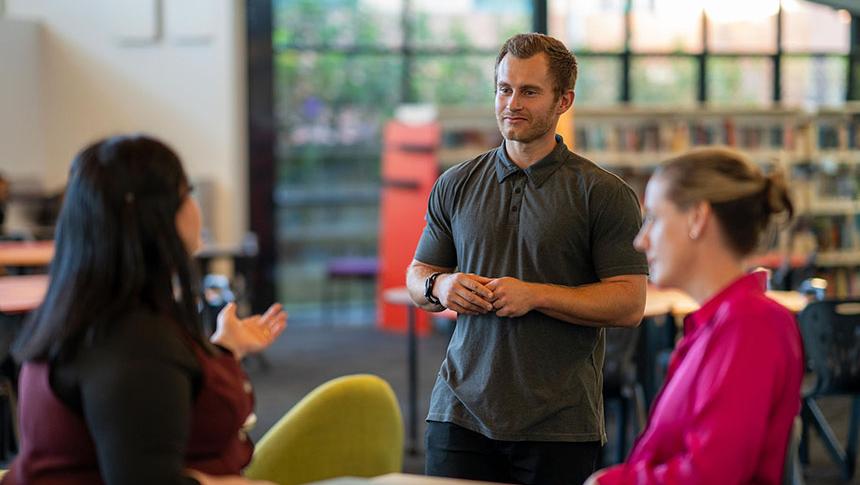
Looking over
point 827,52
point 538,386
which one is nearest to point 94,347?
point 538,386

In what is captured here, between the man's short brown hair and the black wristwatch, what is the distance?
510 millimetres

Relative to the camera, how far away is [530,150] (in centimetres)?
290

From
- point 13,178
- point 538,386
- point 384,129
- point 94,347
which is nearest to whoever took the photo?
point 94,347

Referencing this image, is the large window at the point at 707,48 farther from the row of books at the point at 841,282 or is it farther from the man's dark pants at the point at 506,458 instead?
the man's dark pants at the point at 506,458

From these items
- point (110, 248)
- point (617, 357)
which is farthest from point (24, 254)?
point (110, 248)

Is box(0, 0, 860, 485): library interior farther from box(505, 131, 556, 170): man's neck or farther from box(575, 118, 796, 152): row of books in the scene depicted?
box(505, 131, 556, 170): man's neck

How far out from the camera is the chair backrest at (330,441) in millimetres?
2984

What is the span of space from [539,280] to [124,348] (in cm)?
117

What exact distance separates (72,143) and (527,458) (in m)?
8.79

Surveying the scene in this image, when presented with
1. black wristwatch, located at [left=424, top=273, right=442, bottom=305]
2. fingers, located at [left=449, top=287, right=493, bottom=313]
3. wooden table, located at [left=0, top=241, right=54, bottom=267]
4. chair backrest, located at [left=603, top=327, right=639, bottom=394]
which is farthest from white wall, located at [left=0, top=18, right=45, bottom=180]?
fingers, located at [left=449, top=287, right=493, bottom=313]

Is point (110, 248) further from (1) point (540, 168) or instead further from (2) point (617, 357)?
(2) point (617, 357)

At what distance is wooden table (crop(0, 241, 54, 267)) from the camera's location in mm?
7254

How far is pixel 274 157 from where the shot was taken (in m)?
11.1

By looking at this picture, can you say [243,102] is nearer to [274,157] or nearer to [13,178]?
[274,157]
